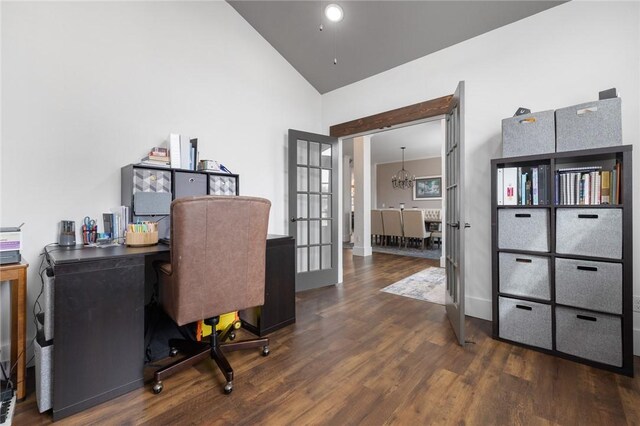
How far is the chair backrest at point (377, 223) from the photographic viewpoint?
6.84 metres

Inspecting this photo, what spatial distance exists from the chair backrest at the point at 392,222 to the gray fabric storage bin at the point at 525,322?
14.4 feet

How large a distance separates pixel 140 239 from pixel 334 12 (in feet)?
8.35

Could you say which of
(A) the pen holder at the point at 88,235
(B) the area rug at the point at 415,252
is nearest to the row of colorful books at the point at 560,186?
(A) the pen holder at the point at 88,235

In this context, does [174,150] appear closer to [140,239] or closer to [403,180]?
[140,239]

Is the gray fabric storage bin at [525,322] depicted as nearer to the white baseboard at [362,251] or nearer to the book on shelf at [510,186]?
the book on shelf at [510,186]

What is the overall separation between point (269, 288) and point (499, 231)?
187cm

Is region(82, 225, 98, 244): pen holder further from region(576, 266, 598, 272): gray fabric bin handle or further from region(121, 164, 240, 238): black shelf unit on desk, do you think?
region(576, 266, 598, 272): gray fabric bin handle

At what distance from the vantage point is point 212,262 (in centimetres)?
153

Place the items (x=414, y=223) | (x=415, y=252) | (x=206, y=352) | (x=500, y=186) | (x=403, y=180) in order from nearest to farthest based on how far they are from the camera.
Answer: (x=206, y=352) → (x=500, y=186) → (x=415, y=252) → (x=414, y=223) → (x=403, y=180)

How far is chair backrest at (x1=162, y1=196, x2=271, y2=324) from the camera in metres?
1.43

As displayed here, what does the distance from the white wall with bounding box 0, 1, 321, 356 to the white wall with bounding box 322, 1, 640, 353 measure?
1.89 meters

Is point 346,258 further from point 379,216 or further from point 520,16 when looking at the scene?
point 520,16

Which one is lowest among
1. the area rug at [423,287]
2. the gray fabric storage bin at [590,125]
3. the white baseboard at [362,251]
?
the area rug at [423,287]

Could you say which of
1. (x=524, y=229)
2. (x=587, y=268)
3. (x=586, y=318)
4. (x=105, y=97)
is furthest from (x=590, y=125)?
(x=105, y=97)
